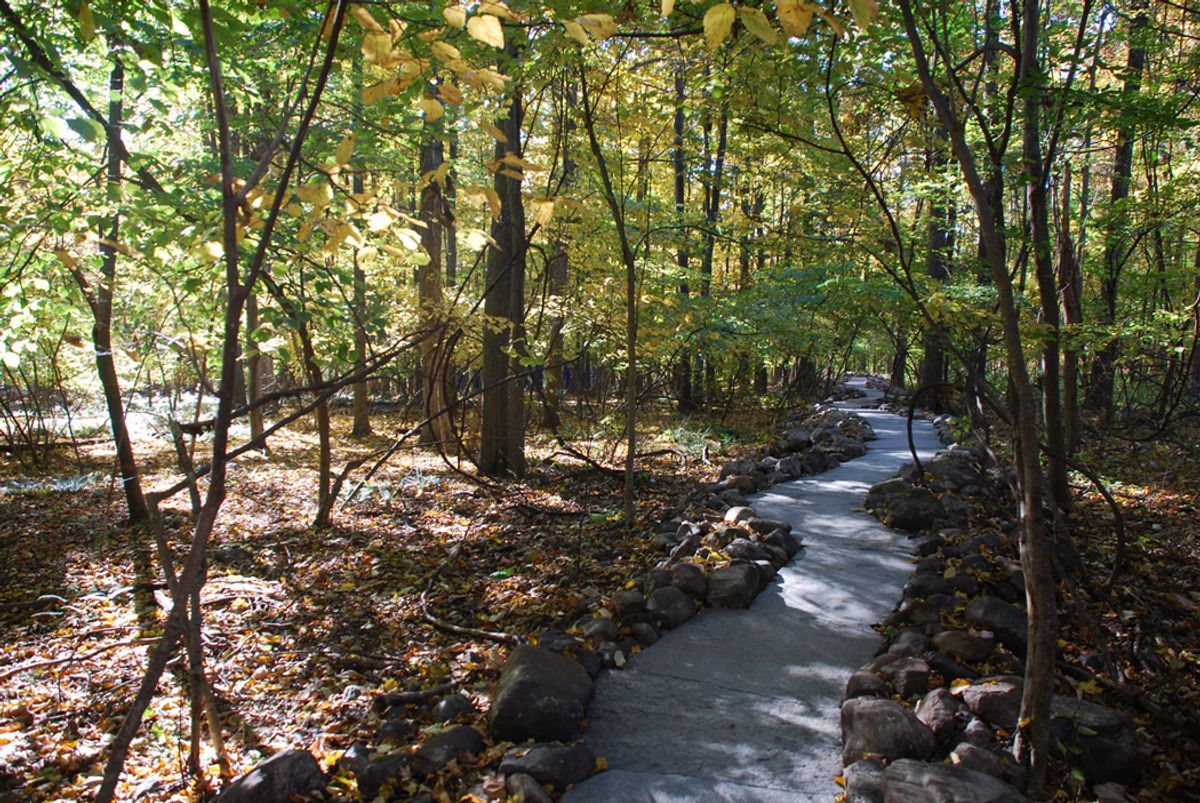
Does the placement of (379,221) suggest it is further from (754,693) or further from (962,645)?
(962,645)

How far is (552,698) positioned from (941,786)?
4.73 feet

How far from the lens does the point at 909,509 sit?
533cm

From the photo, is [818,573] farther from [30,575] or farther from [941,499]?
[30,575]

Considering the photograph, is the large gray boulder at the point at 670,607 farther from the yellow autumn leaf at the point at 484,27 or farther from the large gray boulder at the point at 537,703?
the yellow autumn leaf at the point at 484,27

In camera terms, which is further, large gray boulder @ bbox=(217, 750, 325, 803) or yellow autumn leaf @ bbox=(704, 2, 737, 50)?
large gray boulder @ bbox=(217, 750, 325, 803)

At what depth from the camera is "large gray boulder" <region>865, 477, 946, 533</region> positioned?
207 inches

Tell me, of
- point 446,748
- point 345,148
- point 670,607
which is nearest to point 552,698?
point 446,748

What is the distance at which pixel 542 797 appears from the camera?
234cm

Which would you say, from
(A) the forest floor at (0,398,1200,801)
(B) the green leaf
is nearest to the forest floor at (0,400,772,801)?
(A) the forest floor at (0,398,1200,801)

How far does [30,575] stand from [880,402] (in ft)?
53.5

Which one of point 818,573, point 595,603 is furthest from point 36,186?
point 818,573

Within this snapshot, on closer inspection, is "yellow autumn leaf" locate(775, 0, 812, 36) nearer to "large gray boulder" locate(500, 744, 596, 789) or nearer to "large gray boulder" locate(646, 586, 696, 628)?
"large gray boulder" locate(500, 744, 596, 789)

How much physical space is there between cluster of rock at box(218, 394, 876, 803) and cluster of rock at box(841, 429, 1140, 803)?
0.97m

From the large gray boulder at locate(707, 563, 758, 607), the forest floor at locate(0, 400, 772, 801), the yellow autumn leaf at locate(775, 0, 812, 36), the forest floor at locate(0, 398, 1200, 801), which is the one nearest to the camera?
the yellow autumn leaf at locate(775, 0, 812, 36)
